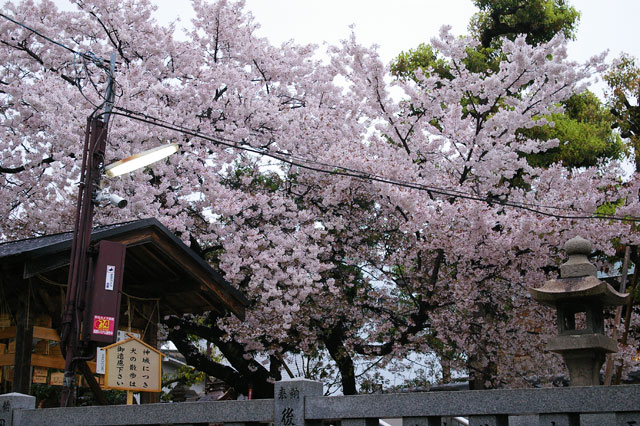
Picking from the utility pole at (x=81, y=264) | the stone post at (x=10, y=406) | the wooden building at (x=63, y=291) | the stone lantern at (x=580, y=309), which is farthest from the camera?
the stone lantern at (x=580, y=309)

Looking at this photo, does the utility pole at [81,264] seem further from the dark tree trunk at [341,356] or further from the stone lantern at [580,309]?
the stone lantern at [580,309]

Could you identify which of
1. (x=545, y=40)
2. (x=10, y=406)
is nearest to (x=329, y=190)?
(x=10, y=406)

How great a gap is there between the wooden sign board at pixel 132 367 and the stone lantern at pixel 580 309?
5798mm

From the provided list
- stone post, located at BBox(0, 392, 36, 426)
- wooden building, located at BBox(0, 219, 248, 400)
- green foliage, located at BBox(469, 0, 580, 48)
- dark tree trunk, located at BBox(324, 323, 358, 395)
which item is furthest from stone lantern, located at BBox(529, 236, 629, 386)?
green foliage, located at BBox(469, 0, 580, 48)

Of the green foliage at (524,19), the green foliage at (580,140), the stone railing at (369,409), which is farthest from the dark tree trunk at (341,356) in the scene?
the green foliage at (524,19)

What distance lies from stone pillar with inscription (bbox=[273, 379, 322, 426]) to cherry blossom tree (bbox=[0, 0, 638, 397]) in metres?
7.06

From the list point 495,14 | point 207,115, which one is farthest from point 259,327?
point 495,14

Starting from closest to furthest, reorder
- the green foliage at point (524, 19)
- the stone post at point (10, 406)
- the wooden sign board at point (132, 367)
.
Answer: the stone post at point (10, 406), the wooden sign board at point (132, 367), the green foliage at point (524, 19)

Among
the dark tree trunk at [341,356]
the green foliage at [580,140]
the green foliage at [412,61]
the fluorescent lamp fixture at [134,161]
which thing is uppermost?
the green foliage at [412,61]

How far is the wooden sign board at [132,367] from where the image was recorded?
8.32m

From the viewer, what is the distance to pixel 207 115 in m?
16.5

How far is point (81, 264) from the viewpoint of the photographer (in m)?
8.73

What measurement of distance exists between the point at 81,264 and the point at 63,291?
1.90 m

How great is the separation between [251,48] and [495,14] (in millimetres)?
A: 8502
